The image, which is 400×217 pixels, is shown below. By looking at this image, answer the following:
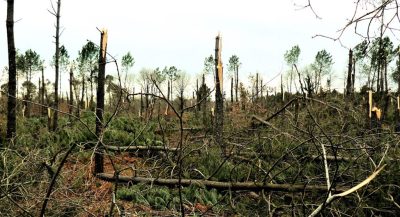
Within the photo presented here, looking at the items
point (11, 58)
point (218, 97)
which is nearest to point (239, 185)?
point (218, 97)

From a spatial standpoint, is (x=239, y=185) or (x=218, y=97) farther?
(x=218, y=97)

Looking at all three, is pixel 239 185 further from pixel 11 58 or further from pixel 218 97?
pixel 11 58

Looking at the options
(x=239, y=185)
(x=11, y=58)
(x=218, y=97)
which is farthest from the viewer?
(x=218, y=97)

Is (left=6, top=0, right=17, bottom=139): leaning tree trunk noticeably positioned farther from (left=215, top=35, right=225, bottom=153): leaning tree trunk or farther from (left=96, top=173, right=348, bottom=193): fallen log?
(left=215, top=35, right=225, bottom=153): leaning tree trunk

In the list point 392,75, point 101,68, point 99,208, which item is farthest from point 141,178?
point 392,75

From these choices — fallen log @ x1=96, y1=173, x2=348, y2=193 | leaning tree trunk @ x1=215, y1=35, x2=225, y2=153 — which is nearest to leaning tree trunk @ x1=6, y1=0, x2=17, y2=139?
fallen log @ x1=96, y1=173, x2=348, y2=193

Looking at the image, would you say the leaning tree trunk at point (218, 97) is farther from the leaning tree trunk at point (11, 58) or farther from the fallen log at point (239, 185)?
the leaning tree trunk at point (11, 58)

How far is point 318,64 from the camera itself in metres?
47.5

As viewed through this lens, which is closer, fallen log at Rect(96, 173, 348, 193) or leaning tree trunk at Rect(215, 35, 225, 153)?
fallen log at Rect(96, 173, 348, 193)

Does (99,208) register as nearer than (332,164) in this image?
Yes

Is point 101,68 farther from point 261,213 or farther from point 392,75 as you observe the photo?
point 392,75

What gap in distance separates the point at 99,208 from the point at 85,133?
4.91 metres

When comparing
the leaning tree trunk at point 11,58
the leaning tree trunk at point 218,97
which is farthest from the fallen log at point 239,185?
the leaning tree trunk at point 11,58

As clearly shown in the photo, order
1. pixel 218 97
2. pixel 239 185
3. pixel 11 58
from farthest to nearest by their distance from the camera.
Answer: pixel 218 97 → pixel 11 58 → pixel 239 185
